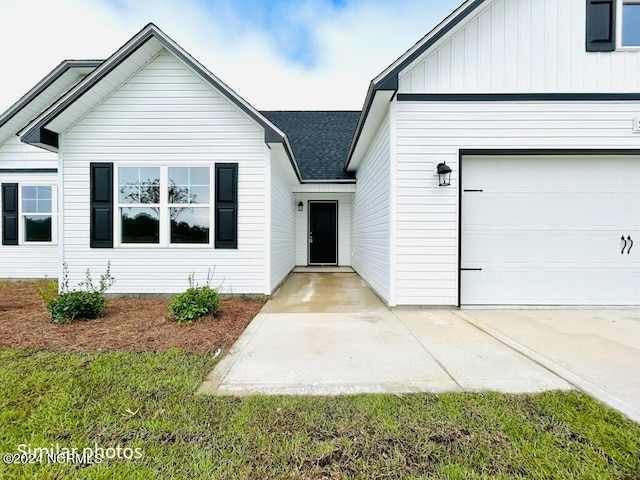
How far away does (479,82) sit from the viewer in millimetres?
4879

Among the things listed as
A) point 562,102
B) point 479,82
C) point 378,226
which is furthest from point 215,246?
point 562,102

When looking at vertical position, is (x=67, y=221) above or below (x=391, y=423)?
above

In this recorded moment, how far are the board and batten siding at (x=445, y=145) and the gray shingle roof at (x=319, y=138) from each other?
188 inches

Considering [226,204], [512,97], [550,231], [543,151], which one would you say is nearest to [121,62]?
[226,204]

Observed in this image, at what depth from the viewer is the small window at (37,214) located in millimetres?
7797

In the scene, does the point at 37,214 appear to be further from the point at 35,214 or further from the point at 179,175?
the point at 179,175

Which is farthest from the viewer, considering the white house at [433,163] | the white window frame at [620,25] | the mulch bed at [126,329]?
the white house at [433,163]

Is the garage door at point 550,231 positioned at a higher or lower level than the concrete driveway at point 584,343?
higher

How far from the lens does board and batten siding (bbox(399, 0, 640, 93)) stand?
187 inches

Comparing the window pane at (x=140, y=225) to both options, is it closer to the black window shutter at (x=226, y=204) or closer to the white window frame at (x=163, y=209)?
the white window frame at (x=163, y=209)

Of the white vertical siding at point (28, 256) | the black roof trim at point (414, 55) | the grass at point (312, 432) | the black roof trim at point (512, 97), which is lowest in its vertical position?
the grass at point (312, 432)

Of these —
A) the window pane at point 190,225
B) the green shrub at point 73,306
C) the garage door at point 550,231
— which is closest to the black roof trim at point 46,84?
the window pane at point 190,225

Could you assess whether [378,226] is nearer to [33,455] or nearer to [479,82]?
[479,82]

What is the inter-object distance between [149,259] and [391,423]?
542 cm
